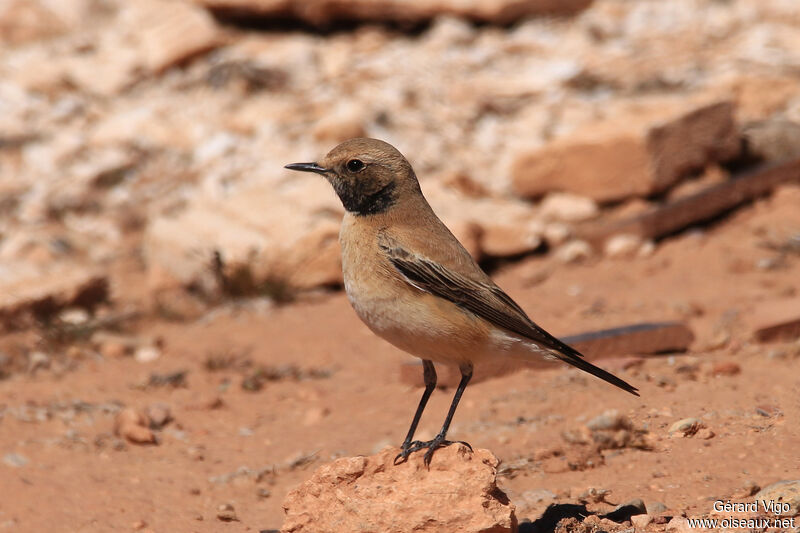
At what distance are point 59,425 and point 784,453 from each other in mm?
4826

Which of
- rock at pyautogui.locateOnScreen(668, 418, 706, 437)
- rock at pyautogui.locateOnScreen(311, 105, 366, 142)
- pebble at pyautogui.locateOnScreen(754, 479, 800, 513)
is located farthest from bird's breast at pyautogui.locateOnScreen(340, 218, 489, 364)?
rock at pyautogui.locateOnScreen(311, 105, 366, 142)

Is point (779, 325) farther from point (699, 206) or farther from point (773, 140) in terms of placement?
point (773, 140)

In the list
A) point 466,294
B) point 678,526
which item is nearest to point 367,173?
point 466,294

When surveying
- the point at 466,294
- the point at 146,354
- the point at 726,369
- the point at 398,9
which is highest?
the point at 466,294

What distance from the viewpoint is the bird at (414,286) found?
4.90 m

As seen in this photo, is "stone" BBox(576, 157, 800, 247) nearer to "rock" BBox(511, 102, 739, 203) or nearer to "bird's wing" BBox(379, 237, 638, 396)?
"rock" BBox(511, 102, 739, 203)

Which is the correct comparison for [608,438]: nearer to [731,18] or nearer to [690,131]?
[690,131]

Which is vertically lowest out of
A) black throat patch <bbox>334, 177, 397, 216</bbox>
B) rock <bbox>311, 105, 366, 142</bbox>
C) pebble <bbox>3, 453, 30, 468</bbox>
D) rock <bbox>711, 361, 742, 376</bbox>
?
pebble <bbox>3, 453, 30, 468</bbox>

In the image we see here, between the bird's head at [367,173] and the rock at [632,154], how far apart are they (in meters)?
5.67

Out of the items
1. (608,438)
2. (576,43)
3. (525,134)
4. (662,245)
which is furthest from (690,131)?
(608,438)

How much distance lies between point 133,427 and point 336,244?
3523mm

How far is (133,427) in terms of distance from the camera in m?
6.77

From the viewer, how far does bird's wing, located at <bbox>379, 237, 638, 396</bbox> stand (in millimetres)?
5008

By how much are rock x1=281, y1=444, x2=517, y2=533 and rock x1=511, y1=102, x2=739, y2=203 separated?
652 centimetres
